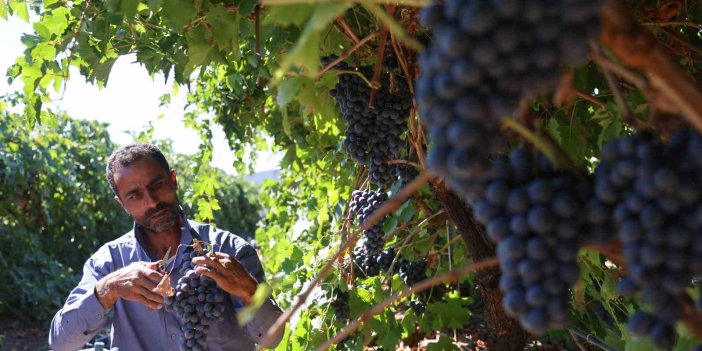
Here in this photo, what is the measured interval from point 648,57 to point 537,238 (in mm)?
232

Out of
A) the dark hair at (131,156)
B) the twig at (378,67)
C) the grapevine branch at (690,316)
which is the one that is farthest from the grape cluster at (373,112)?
the dark hair at (131,156)

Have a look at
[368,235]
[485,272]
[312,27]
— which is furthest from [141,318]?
[312,27]

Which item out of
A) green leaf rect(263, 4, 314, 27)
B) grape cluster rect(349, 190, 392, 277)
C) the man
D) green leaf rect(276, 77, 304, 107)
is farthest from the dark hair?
green leaf rect(263, 4, 314, 27)

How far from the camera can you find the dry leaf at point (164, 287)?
2451mm

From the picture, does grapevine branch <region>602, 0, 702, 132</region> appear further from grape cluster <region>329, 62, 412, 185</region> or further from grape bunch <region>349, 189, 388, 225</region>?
grape bunch <region>349, 189, 388, 225</region>

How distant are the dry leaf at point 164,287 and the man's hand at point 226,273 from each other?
11cm

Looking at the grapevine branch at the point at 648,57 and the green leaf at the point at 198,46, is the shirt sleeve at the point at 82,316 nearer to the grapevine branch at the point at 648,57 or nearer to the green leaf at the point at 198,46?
the green leaf at the point at 198,46

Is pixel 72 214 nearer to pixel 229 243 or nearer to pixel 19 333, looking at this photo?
pixel 19 333

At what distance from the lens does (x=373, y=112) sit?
200 centimetres

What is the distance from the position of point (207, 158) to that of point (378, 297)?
3.36 meters

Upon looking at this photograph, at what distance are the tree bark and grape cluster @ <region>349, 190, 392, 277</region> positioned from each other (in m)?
0.45

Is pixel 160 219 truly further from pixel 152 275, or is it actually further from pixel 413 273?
pixel 413 273

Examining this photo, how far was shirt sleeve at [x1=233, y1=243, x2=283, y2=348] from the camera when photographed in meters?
2.85

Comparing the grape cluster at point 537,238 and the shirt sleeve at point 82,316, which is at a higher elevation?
the grape cluster at point 537,238
